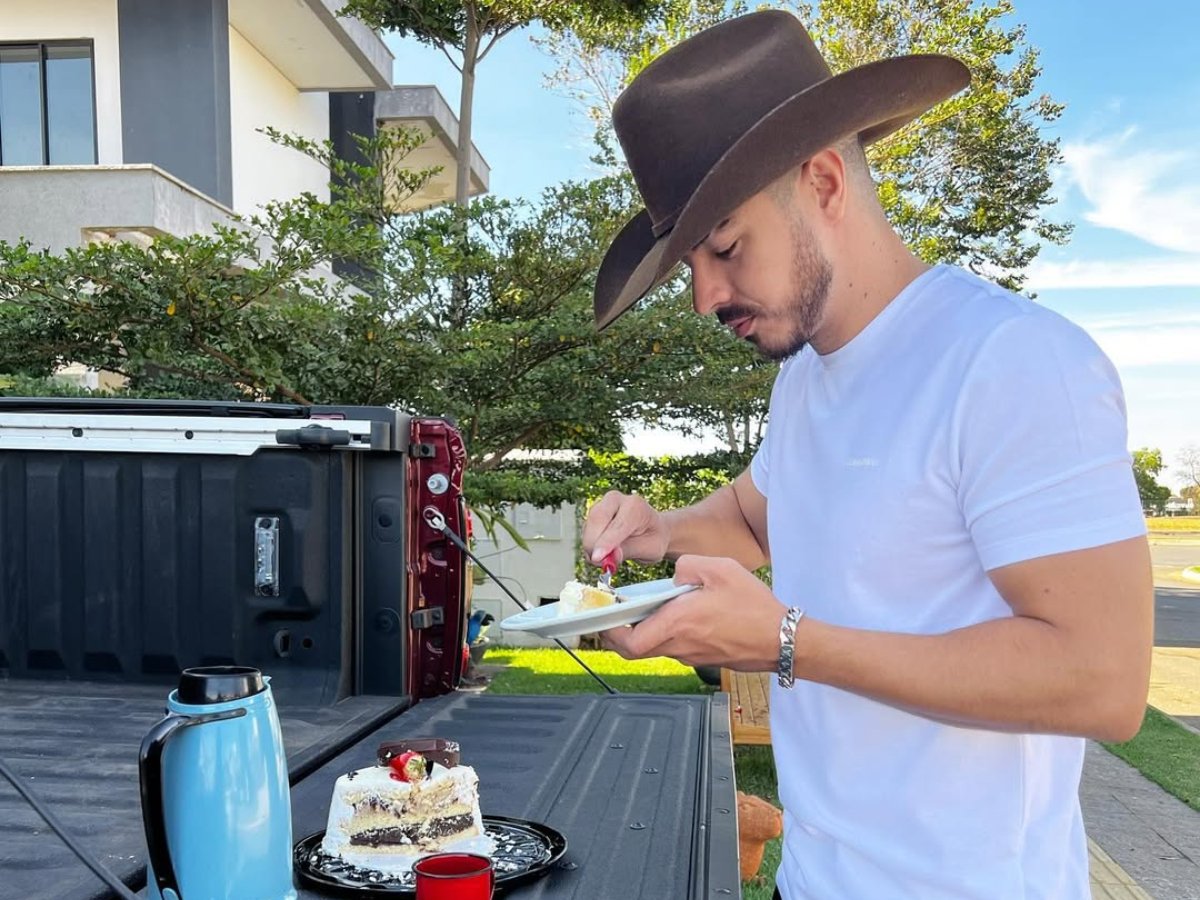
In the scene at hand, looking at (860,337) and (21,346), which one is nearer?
(860,337)

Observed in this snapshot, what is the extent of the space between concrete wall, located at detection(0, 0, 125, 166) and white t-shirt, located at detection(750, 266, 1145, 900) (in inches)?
439

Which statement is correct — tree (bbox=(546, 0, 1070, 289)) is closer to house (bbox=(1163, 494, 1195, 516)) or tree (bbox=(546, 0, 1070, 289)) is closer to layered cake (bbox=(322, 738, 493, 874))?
layered cake (bbox=(322, 738, 493, 874))

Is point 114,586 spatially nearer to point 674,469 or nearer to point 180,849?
point 180,849

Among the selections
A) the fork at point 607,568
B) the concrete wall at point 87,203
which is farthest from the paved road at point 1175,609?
the concrete wall at point 87,203

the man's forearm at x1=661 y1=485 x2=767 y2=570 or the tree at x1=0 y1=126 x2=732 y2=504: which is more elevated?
the tree at x1=0 y1=126 x2=732 y2=504

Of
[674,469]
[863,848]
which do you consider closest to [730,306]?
[863,848]

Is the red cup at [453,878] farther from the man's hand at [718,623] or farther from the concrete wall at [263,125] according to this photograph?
the concrete wall at [263,125]

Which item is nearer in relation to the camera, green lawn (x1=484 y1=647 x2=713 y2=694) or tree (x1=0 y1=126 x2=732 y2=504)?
tree (x1=0 y1=126 x2=732 y2=504)

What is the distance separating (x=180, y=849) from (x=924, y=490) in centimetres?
115

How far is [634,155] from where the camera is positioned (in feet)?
5.92

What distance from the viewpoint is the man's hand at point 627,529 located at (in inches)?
81.4

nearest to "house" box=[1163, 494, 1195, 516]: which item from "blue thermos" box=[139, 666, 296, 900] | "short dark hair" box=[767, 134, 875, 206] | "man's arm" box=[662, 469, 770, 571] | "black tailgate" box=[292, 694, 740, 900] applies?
"black tailgate" box=[292, 694, 740, 900]

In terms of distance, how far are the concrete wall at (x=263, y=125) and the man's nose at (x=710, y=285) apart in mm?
9848

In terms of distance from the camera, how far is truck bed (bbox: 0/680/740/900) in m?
1.79
